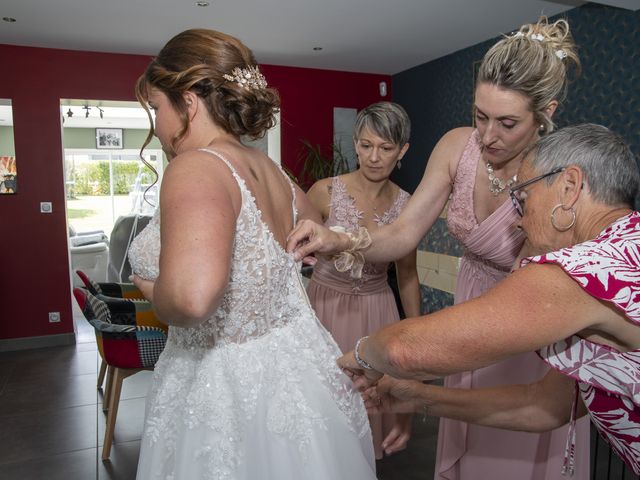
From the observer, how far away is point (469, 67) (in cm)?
541

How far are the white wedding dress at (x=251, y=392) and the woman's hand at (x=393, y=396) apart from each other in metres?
0.05

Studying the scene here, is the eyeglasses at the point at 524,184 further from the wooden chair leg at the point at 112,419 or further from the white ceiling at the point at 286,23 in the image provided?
the white ceiling at the point at 286,23

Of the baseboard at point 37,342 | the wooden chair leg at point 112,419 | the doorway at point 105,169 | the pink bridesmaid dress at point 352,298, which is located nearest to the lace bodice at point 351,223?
the pink bridesmaid dress at point 352,298

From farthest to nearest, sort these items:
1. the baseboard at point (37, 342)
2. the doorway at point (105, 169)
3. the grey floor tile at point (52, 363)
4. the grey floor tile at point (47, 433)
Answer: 1. the doorway at point (105, 169)
2. the baseboard at point (37, 342)
3. the grey floor tile at point (52, 363)
4. the grey floor tile at point (47, 433)

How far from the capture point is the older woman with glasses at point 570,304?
0.79 m

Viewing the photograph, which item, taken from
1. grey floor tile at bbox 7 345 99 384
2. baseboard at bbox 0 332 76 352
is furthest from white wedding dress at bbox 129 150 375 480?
baseboard at bbox 0 332 76 352

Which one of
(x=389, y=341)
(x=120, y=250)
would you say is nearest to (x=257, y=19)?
(x=120, y=250)

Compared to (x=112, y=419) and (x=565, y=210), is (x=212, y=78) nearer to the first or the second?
(x=565, y=210)

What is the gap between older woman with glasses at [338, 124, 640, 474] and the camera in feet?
2.59

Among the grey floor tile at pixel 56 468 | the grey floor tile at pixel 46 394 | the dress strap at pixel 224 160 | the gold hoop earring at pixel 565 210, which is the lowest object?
the grey floor tile at pixel 46 394

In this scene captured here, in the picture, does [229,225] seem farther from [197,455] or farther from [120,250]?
[120,250]

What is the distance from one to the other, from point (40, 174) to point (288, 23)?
9.81 ft

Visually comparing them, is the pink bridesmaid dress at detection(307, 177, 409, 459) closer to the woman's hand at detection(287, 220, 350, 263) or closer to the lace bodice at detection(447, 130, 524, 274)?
the lace bodice at detection(447, 130, 524, 274)

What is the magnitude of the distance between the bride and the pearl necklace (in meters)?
0.71
